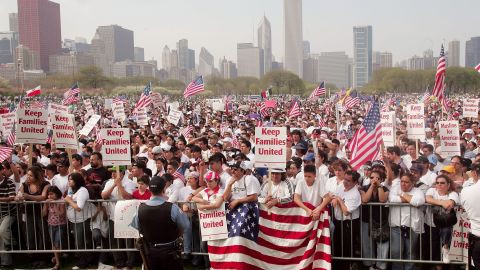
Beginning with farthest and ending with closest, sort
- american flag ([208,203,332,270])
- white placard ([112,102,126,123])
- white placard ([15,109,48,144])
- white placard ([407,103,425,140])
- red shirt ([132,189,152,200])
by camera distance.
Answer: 1. white placard ([112,102,126,123])
2. white placard ([407,103,425,140])
3. white placard ([15,109,48,144])
4. red shirt ([132,189,152,200])
5. american flag ([208,203,332,270])

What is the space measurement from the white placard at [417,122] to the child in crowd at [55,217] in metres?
7.80

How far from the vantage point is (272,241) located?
8312 mm

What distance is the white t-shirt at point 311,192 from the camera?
830 cm

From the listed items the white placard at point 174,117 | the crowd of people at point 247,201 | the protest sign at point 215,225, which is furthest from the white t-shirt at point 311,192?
the white placard at point 174,117

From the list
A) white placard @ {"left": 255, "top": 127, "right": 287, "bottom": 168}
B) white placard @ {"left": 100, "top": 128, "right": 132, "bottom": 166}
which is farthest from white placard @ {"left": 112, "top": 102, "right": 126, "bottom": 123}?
white placard @ {"left": 255, "top": 127, "right": 287, "bottom": 168}

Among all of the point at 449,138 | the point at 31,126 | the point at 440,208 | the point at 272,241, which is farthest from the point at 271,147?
the point at 449,138

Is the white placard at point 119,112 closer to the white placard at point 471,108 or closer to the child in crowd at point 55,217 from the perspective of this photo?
the child in crowd at point 55,217

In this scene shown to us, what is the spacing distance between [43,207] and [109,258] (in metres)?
1.41

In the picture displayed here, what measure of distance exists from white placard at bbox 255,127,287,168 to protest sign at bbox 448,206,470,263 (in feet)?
8.64

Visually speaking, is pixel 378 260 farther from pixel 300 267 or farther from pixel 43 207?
pixel 43 207

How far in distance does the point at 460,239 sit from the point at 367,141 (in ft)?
8.85

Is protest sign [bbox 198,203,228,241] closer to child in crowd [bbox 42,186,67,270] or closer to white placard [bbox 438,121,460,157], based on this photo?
child in crowd [bbox 42,186,67,270]

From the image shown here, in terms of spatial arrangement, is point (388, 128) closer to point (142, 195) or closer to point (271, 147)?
point (271, 147)

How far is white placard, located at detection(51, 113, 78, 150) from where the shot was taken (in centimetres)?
1113
